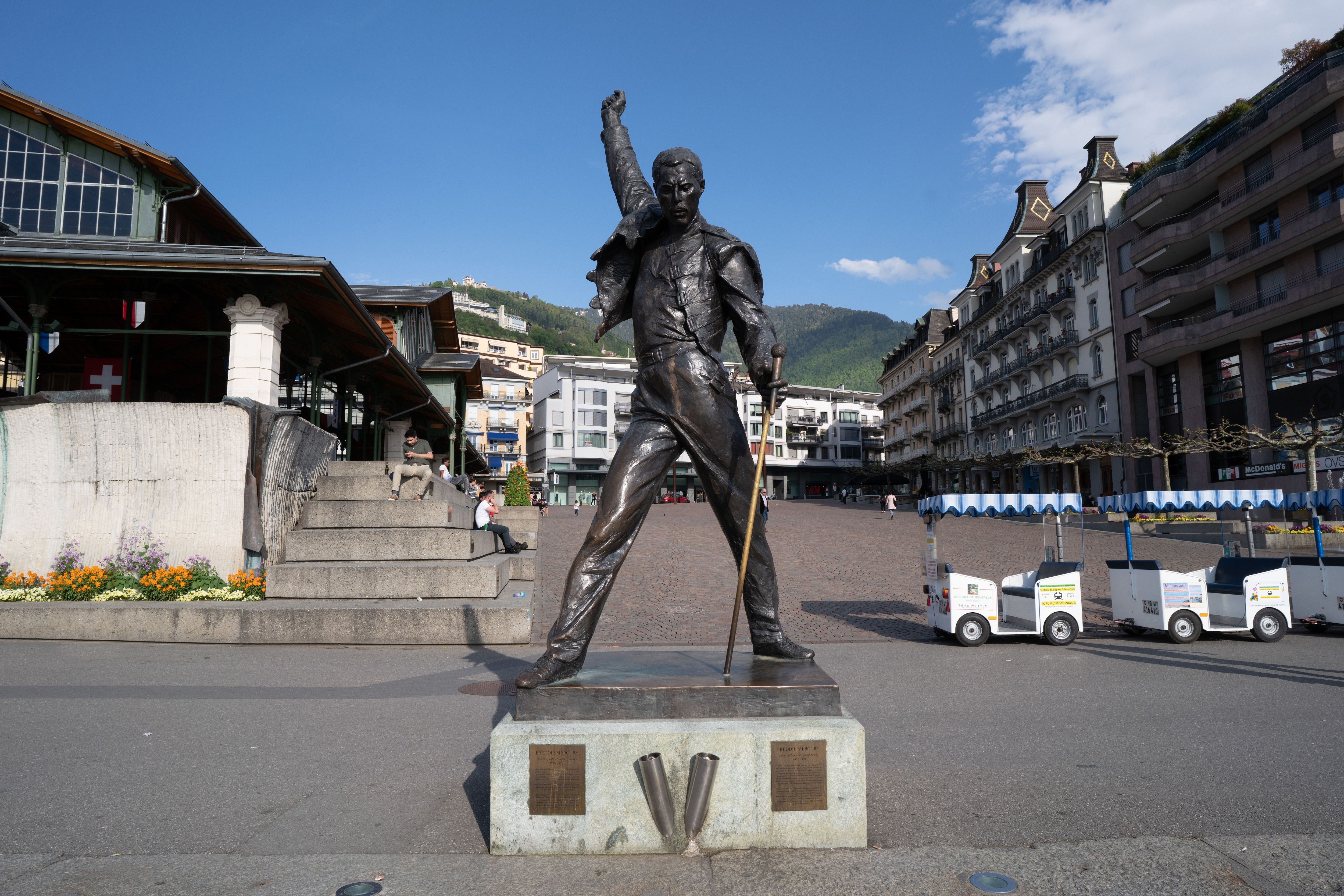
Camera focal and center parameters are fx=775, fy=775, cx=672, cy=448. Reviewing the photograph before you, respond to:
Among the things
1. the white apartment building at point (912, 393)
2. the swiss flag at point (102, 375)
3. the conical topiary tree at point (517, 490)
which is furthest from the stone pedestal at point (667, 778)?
the white apartment building at point (912, 393)

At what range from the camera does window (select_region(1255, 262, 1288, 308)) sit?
3152cm

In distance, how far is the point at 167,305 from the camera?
56.8ft

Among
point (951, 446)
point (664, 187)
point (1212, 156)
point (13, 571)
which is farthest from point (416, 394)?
point (951, 446)

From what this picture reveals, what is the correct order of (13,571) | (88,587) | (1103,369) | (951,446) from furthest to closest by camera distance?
(951,446)
(1103,369)
(13,571)
(88,587)

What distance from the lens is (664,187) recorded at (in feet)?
13.0

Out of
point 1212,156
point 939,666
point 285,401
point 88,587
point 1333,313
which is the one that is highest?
point 1212,156

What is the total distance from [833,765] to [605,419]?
81603mm

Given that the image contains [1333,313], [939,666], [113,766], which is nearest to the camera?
[113,766]

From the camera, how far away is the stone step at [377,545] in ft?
35.6

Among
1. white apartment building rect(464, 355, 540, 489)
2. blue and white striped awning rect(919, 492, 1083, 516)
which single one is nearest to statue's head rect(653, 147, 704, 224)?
blue and white striped awning rect(919, 492, 1083, 516)

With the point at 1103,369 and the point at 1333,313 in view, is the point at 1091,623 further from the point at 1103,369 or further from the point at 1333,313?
the point at 1103,369

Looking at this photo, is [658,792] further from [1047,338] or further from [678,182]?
[1047,338]

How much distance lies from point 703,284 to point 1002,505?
324 inches

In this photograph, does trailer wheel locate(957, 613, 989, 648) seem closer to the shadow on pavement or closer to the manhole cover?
the shadow on pavement
